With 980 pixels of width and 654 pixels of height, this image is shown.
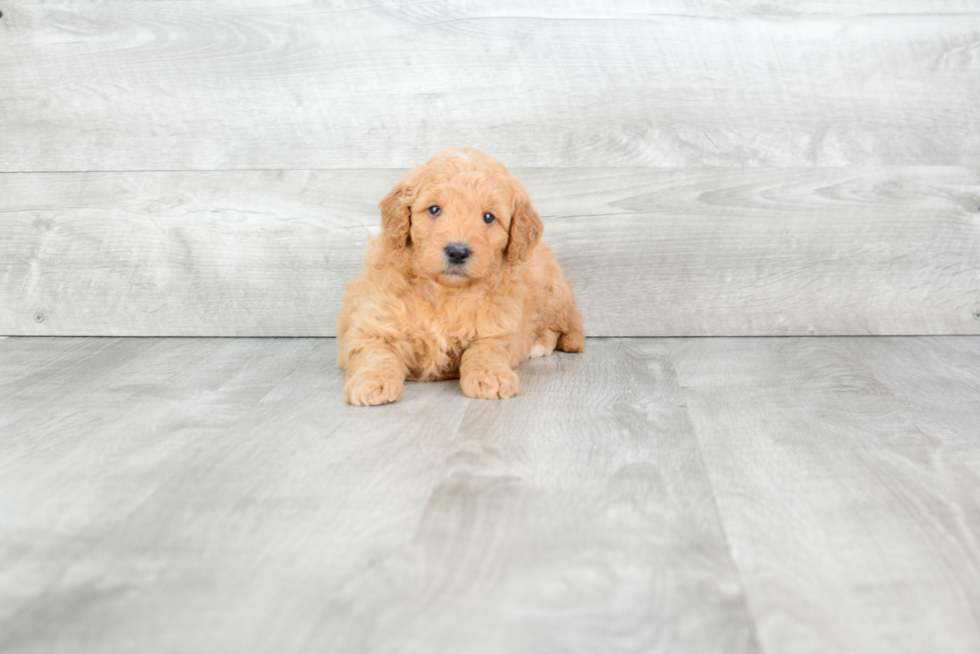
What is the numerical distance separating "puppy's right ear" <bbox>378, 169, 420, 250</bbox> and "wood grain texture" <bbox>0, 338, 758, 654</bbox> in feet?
1.38

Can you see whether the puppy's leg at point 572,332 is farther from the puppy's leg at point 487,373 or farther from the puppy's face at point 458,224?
the puppy's face at point 458,224

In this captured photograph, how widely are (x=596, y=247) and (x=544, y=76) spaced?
618 millimetres

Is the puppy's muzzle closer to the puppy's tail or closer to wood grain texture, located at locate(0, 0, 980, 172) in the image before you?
the puppy's tail

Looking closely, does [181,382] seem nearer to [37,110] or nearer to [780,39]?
[37,110]

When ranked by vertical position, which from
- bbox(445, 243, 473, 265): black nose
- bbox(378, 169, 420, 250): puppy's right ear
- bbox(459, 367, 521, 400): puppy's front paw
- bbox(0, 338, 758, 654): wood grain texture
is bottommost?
bbox(459, 367, 521, 400): puppy's front paw

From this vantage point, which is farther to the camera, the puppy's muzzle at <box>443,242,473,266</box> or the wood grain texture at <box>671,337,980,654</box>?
the puppy's muzzle at <box>443,242,473,266</box>

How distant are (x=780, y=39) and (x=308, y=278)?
6.05 ft

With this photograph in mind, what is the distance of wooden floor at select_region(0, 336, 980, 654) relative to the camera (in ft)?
3.56

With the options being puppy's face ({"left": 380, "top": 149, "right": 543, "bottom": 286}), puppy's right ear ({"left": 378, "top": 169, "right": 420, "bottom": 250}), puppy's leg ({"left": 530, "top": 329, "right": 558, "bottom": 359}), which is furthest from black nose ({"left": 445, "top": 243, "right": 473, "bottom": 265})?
puppy's leg ({"left": 530, "top": 329, "right": 558, "bottom": 359})

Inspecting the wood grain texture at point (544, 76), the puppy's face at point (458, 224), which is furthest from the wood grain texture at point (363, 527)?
the wood grain texture at point (544, 76)

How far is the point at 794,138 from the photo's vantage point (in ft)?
9.32

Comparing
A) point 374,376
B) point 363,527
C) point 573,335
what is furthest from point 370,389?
point 573,335

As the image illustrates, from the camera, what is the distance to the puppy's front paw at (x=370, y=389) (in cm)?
203

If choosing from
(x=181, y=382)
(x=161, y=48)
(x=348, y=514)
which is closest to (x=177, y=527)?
(x=348, y=514)
